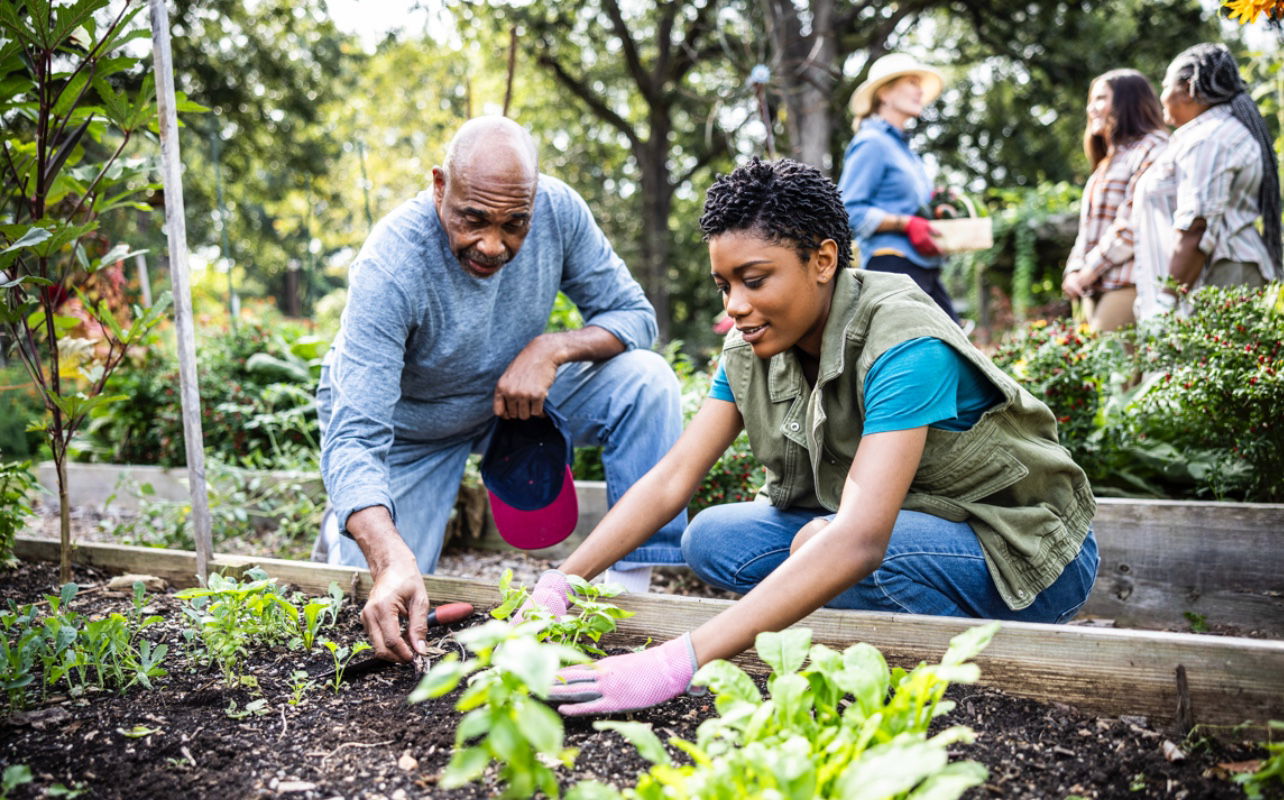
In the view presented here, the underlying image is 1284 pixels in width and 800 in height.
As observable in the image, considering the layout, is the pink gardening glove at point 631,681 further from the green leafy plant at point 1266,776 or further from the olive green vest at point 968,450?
the green leafy plant at point 1266,776

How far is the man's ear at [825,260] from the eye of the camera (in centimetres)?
185

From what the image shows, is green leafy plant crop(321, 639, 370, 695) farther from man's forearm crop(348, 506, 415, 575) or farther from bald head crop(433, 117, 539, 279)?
bald head crop(433, 117, 539, 279)

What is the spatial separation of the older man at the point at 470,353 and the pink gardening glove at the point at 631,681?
22.4 inches

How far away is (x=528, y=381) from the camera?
2.61m

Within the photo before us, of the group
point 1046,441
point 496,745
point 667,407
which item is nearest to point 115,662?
point 496,745

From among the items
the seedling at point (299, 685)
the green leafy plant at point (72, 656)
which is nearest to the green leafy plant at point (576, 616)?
the seedling at point (299, 685)

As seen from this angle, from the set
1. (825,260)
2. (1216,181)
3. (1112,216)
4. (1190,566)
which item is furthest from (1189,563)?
(1112,216)

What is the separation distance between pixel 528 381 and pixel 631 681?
1.23 metres

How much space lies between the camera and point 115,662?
1791 millimetres

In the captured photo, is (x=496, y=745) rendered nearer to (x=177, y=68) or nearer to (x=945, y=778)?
(x=945, y=778)

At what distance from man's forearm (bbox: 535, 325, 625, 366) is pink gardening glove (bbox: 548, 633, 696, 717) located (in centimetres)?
128

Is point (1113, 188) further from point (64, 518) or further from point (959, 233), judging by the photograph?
point (64, 518)

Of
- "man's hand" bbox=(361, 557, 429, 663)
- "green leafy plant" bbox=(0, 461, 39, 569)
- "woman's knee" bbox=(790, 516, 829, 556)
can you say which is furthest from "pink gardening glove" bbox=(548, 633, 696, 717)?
"green leafy plant" bbox=(0, 461, 39, 569)

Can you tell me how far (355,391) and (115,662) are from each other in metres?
0.82
